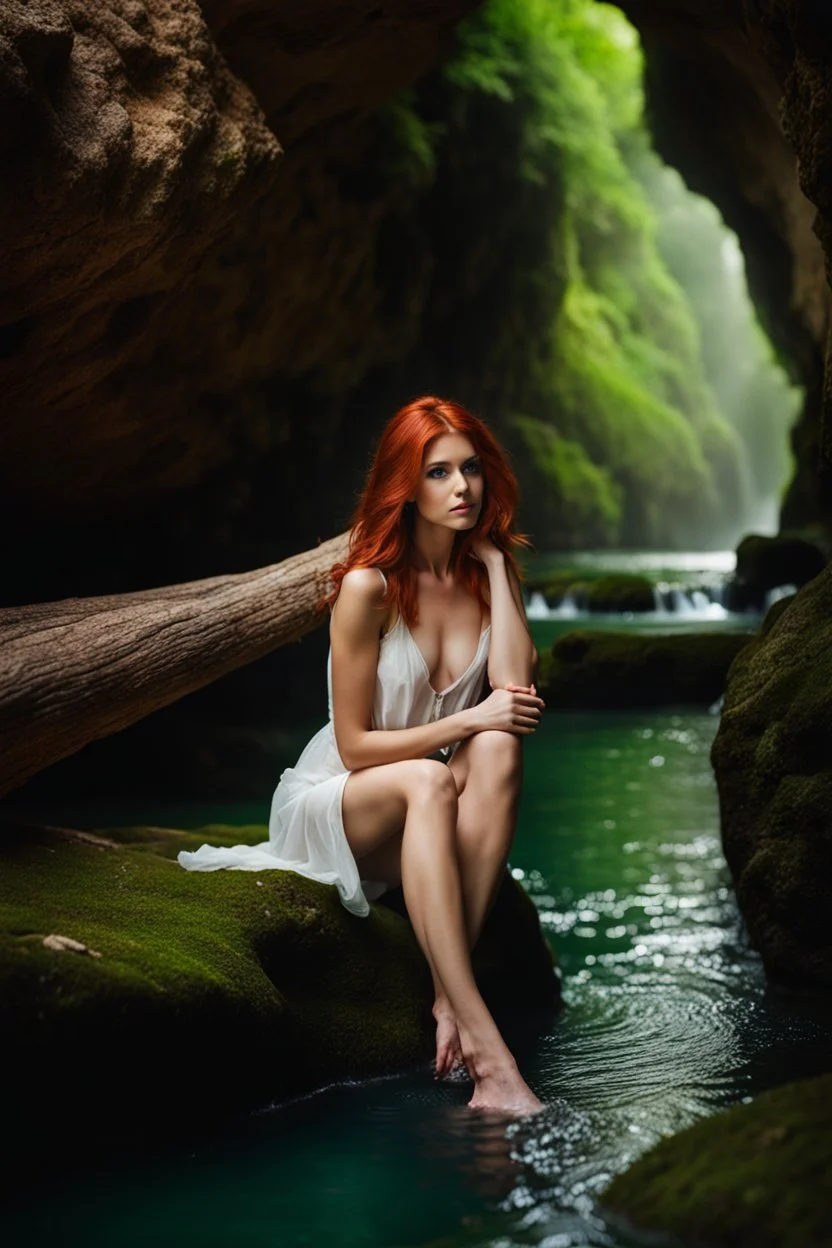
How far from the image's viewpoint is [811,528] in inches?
908

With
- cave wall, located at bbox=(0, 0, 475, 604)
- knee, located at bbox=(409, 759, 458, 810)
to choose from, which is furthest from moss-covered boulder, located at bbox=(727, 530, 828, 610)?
knee, located at bbox=(409, 759, 458, 810)

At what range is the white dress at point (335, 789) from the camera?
4191 millimetres

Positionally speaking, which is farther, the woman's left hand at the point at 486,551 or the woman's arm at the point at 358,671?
the woman's left hand at the point at 486,551

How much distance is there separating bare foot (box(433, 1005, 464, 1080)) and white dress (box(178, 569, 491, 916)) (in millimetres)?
512

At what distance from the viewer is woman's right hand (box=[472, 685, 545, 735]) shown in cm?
403

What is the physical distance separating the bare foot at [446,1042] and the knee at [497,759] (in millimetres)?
719

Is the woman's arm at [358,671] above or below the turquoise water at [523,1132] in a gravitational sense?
above

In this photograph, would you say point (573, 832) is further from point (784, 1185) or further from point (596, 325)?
point (596, 325)

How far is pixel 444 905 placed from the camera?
376 cm

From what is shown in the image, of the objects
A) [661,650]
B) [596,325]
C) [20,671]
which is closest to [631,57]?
[596,325]

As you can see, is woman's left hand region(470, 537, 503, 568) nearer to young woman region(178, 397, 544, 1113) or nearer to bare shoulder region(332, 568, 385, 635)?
young woman region(178, 397, 544, 1113)

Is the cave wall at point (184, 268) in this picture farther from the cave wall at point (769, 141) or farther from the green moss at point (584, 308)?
the green moss at point (584, 308)

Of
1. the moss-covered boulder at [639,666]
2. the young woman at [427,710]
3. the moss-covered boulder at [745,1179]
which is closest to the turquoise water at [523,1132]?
the moss-covered boulder at [745,1179]

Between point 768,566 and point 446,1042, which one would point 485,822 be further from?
point 768,566
